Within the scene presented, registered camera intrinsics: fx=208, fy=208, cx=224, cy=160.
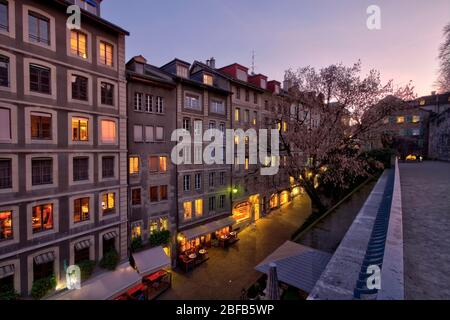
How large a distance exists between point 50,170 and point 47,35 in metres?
8.05

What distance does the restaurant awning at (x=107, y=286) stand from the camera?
480 inches

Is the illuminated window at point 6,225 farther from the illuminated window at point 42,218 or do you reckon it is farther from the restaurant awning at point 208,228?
the restaurant awning at point 208,228

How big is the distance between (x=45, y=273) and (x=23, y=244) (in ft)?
7.57

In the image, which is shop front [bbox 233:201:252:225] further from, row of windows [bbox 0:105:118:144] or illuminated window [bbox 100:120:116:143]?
row of windows [bbox 0:105:118:144]

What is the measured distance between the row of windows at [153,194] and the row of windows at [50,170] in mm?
2243

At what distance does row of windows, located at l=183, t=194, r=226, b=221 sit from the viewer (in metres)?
20.2

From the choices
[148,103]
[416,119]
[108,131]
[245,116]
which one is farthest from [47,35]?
[416,119]

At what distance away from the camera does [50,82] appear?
12414mm

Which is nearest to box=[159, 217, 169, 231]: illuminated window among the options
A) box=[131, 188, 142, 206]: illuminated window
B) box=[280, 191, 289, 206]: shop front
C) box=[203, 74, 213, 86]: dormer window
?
box=[131, 188, 142, 206]: illuminated window

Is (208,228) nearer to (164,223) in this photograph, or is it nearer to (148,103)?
(164,223)

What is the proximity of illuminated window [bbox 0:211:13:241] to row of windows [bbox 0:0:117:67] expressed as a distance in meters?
9.55

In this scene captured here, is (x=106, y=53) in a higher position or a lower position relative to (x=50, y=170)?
higher
